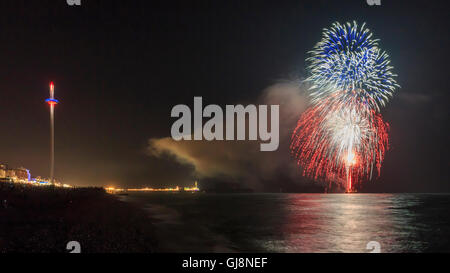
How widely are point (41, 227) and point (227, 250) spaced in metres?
15.9

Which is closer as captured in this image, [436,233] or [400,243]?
[400,243]

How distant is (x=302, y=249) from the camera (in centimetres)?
3050
